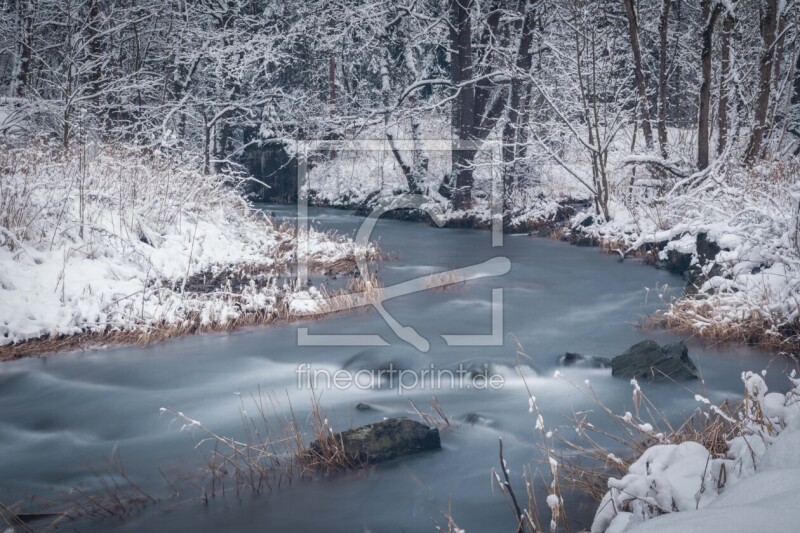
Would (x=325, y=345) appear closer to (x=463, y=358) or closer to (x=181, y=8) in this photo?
(x=463, y=358)

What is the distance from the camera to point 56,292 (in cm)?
752

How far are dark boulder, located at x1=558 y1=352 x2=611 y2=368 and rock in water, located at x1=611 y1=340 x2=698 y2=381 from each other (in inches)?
11.9

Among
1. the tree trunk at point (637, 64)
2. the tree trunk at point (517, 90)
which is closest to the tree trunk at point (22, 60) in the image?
the tree trunk at point (517, 90)

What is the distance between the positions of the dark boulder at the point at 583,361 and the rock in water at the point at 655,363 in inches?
11.9

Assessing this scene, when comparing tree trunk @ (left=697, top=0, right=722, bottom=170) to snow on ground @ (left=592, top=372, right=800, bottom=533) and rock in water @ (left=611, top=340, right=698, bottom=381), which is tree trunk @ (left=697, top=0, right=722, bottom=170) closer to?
rock in water @ (left=611, top=340, right=698, bottom=381)

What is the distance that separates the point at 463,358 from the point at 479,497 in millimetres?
3100

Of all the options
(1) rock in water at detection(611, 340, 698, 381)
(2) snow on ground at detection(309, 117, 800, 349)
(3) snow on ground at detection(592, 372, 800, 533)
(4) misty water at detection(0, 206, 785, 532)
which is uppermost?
(2) snow on ground at detection(309, 117, 800, 349)

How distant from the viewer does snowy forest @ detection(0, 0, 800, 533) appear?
3.93 m

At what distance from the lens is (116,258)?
857 cm

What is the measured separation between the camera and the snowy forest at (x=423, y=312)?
393 centimetres

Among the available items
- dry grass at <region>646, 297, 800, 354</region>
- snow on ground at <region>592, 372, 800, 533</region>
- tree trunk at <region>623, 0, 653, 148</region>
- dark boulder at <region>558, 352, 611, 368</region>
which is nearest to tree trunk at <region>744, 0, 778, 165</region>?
tree trunk at <region>623, 0, 653, 148</region>

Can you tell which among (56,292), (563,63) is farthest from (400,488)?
(563,63)

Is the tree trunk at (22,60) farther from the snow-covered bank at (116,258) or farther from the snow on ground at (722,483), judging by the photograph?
the snow on ground at (722,483)

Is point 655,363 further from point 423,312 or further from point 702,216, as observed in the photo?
point 702,216
